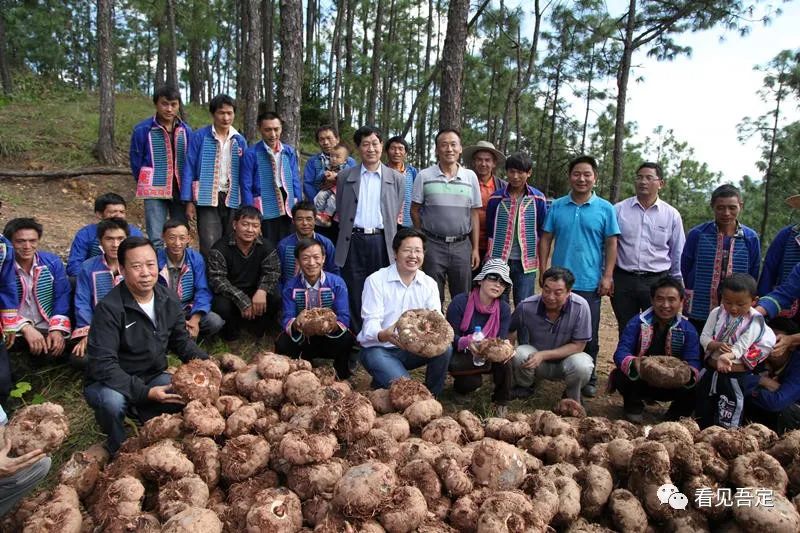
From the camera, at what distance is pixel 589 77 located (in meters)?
18.6

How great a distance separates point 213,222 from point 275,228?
0.66 m

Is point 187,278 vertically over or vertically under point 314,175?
under

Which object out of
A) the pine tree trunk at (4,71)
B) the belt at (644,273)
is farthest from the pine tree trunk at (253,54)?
the pine tree trunk at (4,71)

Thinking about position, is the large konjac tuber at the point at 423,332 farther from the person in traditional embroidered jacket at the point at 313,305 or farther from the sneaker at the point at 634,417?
the sneaker at the point at 634,417

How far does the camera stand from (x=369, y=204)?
5074mm

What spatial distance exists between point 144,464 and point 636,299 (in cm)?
442

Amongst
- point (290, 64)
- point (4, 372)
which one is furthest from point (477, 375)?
point (290, 64)

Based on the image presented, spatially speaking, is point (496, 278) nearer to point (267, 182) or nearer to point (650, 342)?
point (650, 342)

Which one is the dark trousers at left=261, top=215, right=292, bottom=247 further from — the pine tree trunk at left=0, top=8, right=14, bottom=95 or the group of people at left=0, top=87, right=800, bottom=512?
the pine tree trunk at left=0, top=8, right=14, bottom=95

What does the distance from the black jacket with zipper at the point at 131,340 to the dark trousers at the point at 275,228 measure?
2087mm

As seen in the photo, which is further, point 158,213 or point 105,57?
point 105,57

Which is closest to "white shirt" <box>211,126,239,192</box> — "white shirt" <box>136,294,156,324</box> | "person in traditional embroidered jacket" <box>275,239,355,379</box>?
"person in traditional embroidered jacket" <box>275,239,355,379</box>

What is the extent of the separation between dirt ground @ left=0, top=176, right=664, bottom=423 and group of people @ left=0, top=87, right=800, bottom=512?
0.17 metres

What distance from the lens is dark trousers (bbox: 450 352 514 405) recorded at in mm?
4422
